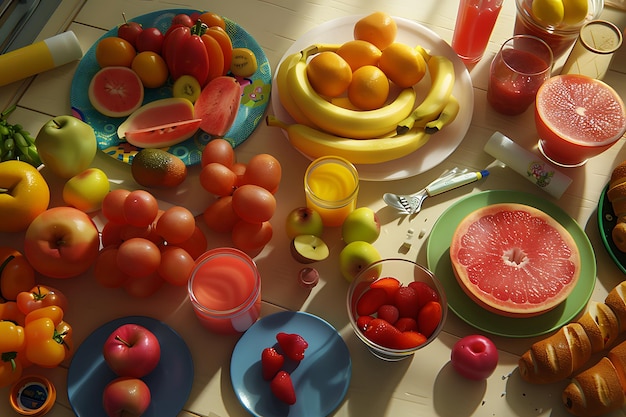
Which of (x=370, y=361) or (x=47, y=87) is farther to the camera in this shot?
(x=47, y=87)

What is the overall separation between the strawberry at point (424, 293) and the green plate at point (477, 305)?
3.0 inches

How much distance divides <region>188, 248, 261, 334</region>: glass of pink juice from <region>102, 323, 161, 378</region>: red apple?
0.32 ft

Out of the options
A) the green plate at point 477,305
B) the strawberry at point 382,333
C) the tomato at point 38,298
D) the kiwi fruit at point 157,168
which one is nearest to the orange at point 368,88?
the green plate at point 477,305

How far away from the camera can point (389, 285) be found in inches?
44.9

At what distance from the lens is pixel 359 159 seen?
1.31 meters

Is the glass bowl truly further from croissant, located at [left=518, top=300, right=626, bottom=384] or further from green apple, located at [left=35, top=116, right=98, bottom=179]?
green apple, located at [left=35, top=116, right=98, bottom=179]

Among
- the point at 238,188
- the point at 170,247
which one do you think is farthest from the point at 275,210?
the point at 170,247

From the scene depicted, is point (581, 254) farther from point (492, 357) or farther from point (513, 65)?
point (513, 65)

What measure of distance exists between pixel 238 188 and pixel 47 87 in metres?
0.58

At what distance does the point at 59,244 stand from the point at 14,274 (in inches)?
3.8

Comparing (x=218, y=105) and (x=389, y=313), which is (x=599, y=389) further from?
(x=218, y=105)

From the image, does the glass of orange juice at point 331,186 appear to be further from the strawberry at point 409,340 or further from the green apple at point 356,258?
the strawberry at point 409,340

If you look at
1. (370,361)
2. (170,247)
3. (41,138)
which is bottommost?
(370,361)

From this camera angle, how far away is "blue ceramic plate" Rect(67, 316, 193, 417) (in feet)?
3.61
